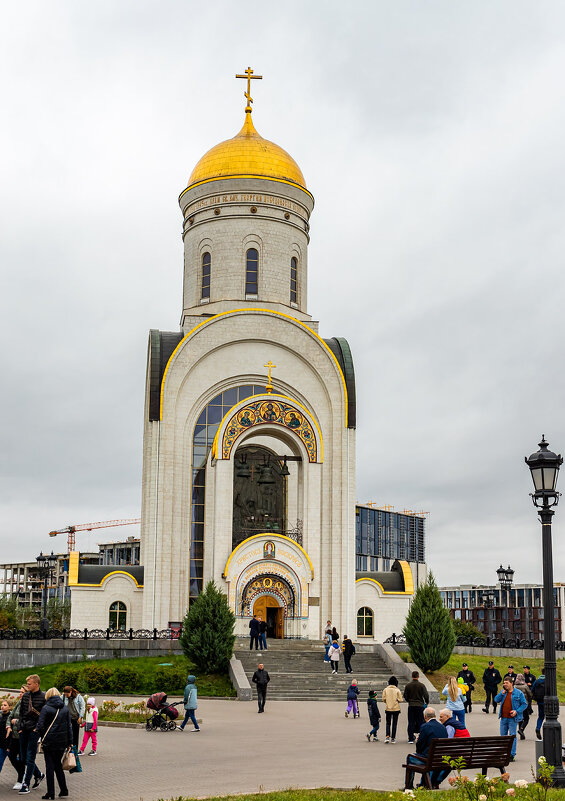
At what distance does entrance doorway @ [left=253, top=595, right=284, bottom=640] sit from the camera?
34094 mm

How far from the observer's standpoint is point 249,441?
39.6 meters

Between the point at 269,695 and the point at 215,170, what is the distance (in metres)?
22.6

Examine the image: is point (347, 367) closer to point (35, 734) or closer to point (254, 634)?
point (254, 634)

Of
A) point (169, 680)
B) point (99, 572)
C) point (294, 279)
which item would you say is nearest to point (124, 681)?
point (169, 680)

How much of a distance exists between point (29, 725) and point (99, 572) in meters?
24.2

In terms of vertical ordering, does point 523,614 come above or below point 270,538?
below

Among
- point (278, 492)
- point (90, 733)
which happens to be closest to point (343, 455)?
point (278, 492)

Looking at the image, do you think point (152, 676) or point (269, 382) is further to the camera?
point (269, 382)

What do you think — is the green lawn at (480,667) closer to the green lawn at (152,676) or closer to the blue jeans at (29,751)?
the green lawn at (152,676)

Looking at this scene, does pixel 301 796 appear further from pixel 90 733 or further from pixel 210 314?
pixel 210 314

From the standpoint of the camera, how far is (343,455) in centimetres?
3725

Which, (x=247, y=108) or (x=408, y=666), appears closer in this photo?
(x=408, y=666)

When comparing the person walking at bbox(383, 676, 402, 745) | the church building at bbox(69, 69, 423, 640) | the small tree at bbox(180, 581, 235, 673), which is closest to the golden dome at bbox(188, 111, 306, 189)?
the church building at bbox(69, 69, 423, 640)

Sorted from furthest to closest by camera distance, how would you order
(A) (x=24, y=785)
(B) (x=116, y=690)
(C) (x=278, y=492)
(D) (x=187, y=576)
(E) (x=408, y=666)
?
(C) (x=278, y=492) → (D) (x=187, y=576) → (E) (x=408, y=666) → (B) (x=116, y=690) → (A) (x=24, y=785)
